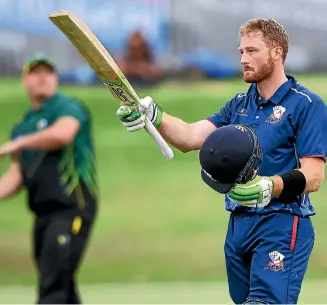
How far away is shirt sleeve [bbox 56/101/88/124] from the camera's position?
749cm

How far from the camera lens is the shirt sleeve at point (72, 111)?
7.49 m

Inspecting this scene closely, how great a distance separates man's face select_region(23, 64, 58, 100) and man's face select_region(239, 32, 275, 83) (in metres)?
3.06

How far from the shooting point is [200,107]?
15156 mm

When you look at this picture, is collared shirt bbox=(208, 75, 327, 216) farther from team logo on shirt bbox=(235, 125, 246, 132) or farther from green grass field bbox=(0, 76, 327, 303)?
green grass field bbox=(0, 76, 327, 303)

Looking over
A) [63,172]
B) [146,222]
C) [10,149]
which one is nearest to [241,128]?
[10,149]

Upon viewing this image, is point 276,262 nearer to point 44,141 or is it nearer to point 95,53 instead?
point 95,53

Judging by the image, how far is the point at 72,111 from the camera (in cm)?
751

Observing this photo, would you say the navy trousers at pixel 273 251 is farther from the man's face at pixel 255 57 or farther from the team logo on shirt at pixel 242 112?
the man's face at pixel 255 57

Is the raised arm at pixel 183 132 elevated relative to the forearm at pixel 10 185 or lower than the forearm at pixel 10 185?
elevated

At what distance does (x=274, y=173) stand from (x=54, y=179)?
2.97m

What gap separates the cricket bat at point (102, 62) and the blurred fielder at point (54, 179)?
2.42 metres

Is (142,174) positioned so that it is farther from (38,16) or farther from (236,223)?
(236,223)

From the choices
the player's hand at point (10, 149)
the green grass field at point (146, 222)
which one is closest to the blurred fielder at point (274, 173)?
the player's hand at point (10, 149)

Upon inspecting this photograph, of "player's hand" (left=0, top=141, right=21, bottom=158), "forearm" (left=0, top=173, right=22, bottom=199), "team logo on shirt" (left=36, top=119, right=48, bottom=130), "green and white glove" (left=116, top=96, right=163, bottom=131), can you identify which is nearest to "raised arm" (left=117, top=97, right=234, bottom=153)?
"green and white glove" (left=116, top=96, right=163, bottom=131)
